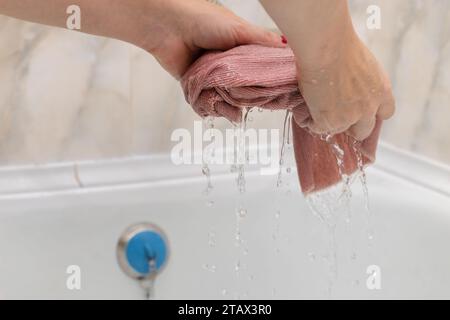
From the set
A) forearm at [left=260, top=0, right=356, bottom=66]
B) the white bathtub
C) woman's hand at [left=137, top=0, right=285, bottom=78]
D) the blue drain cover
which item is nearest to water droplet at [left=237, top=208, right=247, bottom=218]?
the white bathtub

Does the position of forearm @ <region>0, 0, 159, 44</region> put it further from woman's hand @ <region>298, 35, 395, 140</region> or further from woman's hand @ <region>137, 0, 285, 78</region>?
woman's hand @ <region>298, 35, 395, 140</region>

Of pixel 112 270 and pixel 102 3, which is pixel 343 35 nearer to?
pixel 102 3

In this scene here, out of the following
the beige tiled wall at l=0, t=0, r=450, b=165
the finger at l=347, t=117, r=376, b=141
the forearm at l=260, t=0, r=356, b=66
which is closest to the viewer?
the forearm at l=260, t=0, r=356, b=66

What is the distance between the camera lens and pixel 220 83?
60cm

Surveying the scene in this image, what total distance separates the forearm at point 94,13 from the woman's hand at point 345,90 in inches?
9.2

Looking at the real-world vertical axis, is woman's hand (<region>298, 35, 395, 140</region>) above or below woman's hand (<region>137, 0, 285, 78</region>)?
below

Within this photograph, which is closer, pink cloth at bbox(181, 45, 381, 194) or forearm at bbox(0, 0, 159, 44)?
pink cloth at bbox(181, 45, 381, 194)

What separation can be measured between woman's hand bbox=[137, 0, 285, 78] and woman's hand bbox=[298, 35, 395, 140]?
0.13 m


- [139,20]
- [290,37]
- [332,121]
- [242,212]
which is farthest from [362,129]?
[242,212]

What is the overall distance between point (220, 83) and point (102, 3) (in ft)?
0.68

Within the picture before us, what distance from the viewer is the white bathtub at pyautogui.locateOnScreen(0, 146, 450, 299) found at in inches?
40.4

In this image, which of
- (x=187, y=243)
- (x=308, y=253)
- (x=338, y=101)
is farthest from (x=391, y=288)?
(x=338, y=101)

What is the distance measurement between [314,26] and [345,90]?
88 mm

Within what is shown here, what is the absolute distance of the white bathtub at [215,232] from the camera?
103cm
